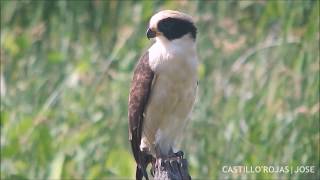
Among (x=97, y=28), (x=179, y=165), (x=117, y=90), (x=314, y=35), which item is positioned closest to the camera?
(x=179, y=165)

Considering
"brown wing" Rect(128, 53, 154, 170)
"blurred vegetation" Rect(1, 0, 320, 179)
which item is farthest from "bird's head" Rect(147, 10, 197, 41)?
"blurred vegetation" Rect(1, 0, 320, 179)

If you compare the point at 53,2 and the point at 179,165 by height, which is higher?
the point at 53,2

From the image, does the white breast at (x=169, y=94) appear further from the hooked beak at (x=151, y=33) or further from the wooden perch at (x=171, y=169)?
the wooden perch at (x=171, y=169)

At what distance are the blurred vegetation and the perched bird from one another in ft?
4.82

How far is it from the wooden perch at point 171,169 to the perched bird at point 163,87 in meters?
0.18

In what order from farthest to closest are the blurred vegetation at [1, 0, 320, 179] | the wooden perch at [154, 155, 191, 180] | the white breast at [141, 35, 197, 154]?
the blurred vegetation at [1, 0, 320, 179]
the white breast at [141, 35, 197, 154]
the wooden perch at [154, 155, 191, 180]

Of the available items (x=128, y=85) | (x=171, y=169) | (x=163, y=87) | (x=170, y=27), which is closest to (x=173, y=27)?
(x=170, y=27)

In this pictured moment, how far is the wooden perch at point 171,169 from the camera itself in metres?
5.36

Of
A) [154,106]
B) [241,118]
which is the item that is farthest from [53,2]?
[154,106]

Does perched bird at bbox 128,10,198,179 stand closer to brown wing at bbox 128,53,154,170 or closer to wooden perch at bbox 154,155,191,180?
brown wing at bbox 128,53,154,170

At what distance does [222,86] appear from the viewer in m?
7.86

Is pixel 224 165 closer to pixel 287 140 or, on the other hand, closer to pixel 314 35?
pixel 287 140

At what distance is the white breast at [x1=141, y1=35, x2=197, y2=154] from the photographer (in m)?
5.69

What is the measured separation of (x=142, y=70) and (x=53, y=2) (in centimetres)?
309
